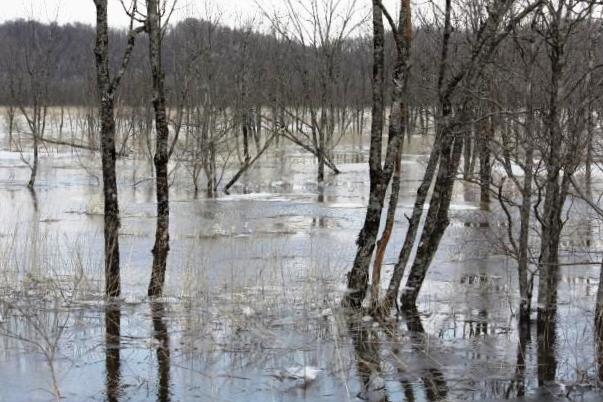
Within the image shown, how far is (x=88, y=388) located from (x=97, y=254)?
7334 millimetres

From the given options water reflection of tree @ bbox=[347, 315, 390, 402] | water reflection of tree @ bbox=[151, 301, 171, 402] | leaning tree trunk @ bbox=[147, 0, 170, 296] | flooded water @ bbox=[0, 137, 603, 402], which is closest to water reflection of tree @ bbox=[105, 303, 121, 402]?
flooded water @ bbox=[0, 137, 603, 402]

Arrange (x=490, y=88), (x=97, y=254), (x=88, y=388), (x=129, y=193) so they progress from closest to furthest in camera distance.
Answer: (x=88, y=388), (x=490, y=88), (x=97, y=254), (x=129, y=193)

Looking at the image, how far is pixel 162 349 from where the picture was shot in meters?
6.80

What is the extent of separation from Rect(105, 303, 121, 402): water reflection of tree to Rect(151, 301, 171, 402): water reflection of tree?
330 millimetres

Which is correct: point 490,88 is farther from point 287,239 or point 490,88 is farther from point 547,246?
point 287,239

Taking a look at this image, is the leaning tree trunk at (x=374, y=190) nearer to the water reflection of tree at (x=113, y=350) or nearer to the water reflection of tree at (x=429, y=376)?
the water reflection of tree at (x=429, y=376)

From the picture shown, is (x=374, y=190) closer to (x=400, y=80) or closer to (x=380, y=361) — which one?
(x=400, y=80)

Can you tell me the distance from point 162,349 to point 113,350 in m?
0.44

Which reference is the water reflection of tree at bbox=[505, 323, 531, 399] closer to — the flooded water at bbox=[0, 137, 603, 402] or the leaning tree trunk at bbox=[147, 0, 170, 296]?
the flooded water at bbox=[0, 137, 603, 402]

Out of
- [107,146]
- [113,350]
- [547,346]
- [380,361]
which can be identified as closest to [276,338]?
[380,361]

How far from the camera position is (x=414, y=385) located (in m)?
6.09

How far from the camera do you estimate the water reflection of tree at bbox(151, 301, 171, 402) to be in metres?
5.85

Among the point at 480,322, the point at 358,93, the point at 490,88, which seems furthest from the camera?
the point at 358,93

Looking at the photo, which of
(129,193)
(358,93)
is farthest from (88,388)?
(358,93)
